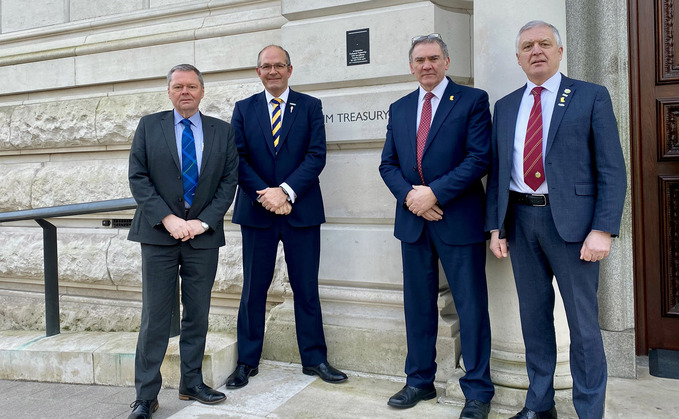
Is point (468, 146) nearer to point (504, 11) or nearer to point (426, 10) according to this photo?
point (504, 11)

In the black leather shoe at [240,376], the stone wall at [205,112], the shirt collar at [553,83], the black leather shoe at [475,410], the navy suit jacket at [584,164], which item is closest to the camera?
the navy suit jacket at [584,164]

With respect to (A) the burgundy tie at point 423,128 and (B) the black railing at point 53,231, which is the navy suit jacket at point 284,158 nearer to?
(A) the burgundy tie at point 423,128

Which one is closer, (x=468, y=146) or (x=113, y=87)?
(x=468, y=146)

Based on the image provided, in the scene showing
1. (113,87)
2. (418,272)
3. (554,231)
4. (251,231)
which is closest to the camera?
(554,231)

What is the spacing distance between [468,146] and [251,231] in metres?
1.55

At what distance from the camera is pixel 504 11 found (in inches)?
134

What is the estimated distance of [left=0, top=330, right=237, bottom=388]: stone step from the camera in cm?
391

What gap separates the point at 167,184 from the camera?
134 inches

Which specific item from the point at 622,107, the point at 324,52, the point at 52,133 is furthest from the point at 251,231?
the point at 52,133

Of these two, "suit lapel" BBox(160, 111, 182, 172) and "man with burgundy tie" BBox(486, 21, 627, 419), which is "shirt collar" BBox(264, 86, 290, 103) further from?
"man with burgundy tie" BBox(486, 21, 627, 419)

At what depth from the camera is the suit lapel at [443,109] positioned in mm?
3391

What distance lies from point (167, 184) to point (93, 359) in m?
1.62

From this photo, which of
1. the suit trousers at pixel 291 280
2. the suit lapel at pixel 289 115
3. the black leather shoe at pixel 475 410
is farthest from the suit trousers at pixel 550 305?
the suit lapel at pixel 289 115

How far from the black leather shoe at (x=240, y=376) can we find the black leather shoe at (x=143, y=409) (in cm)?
54
